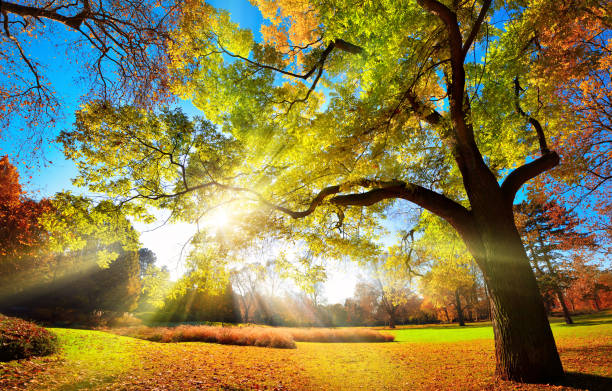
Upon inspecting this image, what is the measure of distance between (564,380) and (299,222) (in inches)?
253

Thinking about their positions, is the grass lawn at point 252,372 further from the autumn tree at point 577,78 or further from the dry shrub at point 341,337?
the dry shrub at point 341,337

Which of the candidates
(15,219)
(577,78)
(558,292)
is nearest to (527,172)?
(577,78)

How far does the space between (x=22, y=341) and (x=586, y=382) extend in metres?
13.2

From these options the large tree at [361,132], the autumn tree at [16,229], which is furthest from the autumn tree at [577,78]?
the autumn tree at [16,229]

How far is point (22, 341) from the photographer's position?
6.34 metres

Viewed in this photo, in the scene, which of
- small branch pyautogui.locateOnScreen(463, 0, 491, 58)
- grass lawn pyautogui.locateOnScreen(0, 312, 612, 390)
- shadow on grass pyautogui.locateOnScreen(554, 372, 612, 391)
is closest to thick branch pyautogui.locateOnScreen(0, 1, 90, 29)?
grass lawn pyautogui.locateOnScreen(0, 312, 612, 390)

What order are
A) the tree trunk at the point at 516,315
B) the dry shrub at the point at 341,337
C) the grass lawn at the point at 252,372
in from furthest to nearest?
the dry shrub at the point at 341,337 < the grass lawn at the point at 252,372 < the tree trunk at the point at 516,315

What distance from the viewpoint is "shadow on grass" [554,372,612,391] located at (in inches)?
151

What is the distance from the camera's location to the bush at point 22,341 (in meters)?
6.05

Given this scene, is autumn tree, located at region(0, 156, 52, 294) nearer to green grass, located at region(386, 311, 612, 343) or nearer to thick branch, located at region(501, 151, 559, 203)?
thick branch, located at region(501, 151, 559, 203)

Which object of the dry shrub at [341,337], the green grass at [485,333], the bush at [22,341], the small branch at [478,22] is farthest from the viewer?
the dry shrub at [341,337]

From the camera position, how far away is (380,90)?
439 cm

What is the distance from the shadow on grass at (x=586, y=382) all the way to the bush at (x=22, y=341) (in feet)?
41.1

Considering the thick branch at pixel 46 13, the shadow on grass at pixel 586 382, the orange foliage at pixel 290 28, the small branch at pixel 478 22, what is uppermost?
the orange foliage at pixel 290 28
